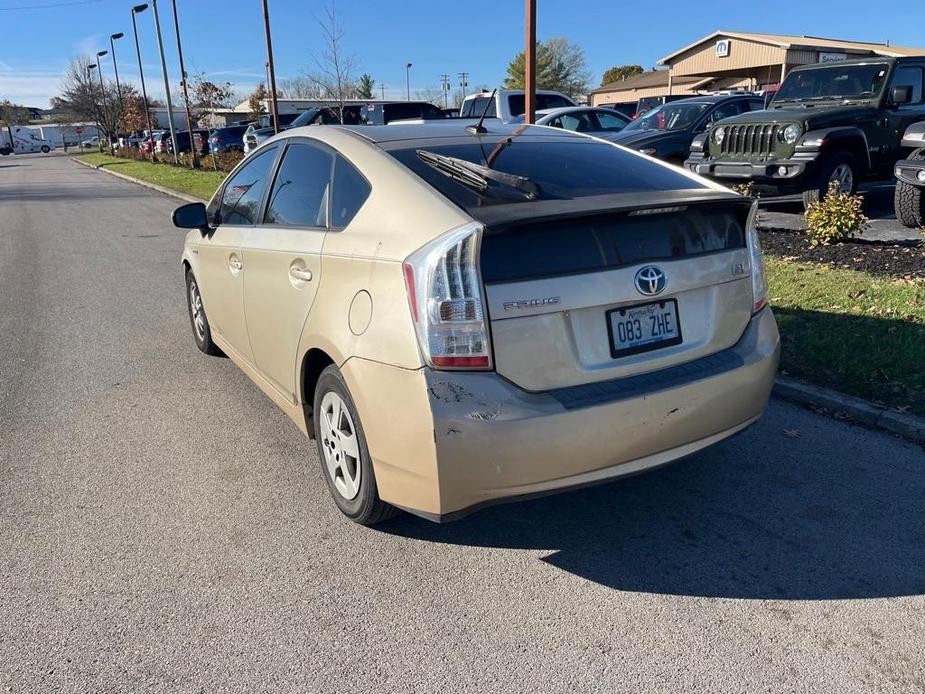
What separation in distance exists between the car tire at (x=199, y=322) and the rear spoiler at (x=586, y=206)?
3511 millimetres

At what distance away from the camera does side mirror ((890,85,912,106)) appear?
33.4 feet

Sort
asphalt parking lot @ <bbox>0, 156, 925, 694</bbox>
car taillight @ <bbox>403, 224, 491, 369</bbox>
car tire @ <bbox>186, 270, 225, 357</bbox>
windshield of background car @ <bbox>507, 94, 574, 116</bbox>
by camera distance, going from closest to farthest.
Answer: asphalt parking lot @ <bbox>0, 156, 925, 694</bbox>
car taillight @ <bbox>403, 224, 491, 369</bbox>
car tire @ <bbox>186, 270, 225, 357</bbox>
windshield of background car @ <bbox>507, 94, 574, 116</bbox>

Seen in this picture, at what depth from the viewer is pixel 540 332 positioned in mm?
2727

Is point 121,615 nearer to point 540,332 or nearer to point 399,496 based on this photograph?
point 399,496

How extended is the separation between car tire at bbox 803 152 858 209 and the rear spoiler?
767 centimetres

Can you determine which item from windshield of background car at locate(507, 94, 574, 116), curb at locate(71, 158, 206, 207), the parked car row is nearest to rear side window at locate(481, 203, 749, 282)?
the parked car row

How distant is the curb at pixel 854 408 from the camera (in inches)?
164

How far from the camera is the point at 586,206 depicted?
9.47 feet

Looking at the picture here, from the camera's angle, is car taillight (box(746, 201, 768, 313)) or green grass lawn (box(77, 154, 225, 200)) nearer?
car taillight (box(746, 201, 768, 313))

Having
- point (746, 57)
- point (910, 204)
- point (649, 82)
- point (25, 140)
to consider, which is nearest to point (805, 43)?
point (746, 57)

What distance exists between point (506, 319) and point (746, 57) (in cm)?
4754

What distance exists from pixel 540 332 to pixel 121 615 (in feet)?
6.18

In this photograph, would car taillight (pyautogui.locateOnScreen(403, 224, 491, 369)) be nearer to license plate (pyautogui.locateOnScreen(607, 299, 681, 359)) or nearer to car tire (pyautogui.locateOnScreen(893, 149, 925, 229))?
license plate (pyautogui.locateOnScreen(607, 299, 681, 359))

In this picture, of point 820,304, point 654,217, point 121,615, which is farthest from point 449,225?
point 820,304
